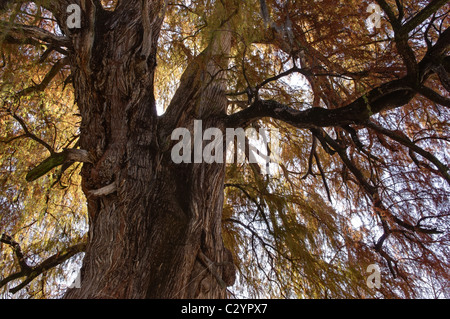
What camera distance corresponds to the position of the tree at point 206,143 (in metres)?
1.96

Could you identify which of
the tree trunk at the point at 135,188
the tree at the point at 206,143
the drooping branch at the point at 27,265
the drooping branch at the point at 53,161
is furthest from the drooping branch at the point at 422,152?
the drooping branch at the point at 27,265

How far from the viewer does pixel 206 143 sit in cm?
246

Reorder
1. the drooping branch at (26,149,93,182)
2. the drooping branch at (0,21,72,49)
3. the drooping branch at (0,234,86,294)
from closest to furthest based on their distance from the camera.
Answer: the drooping branch at (26,149,93,182), the drooping branch at (0,21,72,49), the drooping branch at (0,234,86,294)

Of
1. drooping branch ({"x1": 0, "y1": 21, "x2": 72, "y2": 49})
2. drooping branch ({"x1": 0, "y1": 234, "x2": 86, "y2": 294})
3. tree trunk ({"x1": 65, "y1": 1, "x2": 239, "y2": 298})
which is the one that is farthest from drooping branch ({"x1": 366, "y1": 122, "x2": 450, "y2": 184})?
drooping branch ({"x1": 0, "y1": 234, "x2": 86, "y2": 294})

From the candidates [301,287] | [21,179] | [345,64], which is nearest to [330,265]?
[301,287]

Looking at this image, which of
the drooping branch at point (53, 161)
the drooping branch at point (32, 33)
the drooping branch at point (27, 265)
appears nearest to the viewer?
the drooping branch at point (53, 161)

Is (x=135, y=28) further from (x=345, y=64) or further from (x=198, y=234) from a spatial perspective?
(x=345, y=64)

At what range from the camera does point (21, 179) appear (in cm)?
265

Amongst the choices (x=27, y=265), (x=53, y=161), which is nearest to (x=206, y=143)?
(x=53, y=161)

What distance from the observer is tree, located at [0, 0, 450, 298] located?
196 centimetres

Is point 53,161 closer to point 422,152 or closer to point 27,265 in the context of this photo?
point 27,265

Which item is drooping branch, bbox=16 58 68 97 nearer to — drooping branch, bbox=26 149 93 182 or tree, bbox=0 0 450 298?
tree, bbox=0 0 450 298

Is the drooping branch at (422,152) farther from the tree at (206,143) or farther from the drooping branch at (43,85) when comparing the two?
the drooping branch at (43,85)

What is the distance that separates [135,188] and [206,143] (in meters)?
0.61
